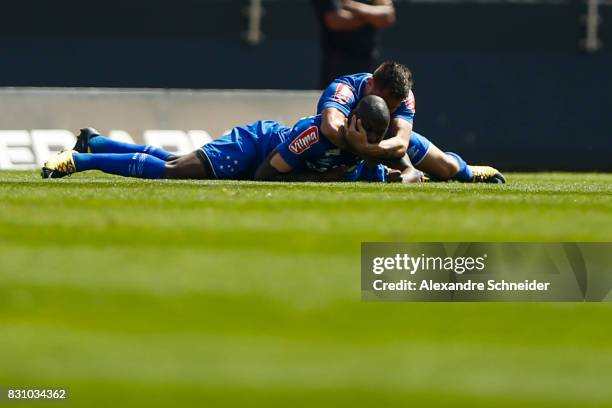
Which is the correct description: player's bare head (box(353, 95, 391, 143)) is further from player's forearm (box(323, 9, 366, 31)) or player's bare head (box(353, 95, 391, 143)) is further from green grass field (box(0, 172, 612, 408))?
player's forearm (box(323, 9, 366, 31))

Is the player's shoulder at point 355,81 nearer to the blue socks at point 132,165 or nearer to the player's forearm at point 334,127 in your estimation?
the player's forearm at point 334,127

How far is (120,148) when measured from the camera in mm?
9688

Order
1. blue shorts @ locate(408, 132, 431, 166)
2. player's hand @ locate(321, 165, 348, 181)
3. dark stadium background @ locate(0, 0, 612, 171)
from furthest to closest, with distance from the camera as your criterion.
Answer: dark stadium background @ locate(0, 0, 612, 171), blue shorts @ locate(408, 132, 431, 166), player's hand @ locate(321, 165, 348, 181)

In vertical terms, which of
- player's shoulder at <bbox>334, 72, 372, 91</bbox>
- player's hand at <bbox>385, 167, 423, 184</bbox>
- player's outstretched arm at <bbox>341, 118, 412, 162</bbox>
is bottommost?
player's hand at <bbox>385, 167, 423, 184</bbox>

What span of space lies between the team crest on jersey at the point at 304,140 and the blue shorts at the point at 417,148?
0.87m

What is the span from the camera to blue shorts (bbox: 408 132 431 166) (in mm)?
9422

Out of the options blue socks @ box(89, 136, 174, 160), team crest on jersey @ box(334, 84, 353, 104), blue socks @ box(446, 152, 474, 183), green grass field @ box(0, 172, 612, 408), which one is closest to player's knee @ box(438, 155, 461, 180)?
blue socks @ box(446, 152, 474, 183)

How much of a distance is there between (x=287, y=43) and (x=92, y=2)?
2468 mm

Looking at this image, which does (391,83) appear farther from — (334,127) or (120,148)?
(120,148)

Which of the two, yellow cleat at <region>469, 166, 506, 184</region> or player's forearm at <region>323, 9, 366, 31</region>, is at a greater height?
player's forearm at <region>323, 9, 366, 31</region>

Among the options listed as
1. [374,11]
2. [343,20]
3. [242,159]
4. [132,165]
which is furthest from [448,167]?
[343,20]

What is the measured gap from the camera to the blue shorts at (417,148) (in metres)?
9.42

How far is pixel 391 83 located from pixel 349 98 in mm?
346

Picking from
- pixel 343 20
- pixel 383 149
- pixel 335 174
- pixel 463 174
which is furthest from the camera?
pixel 343 20
